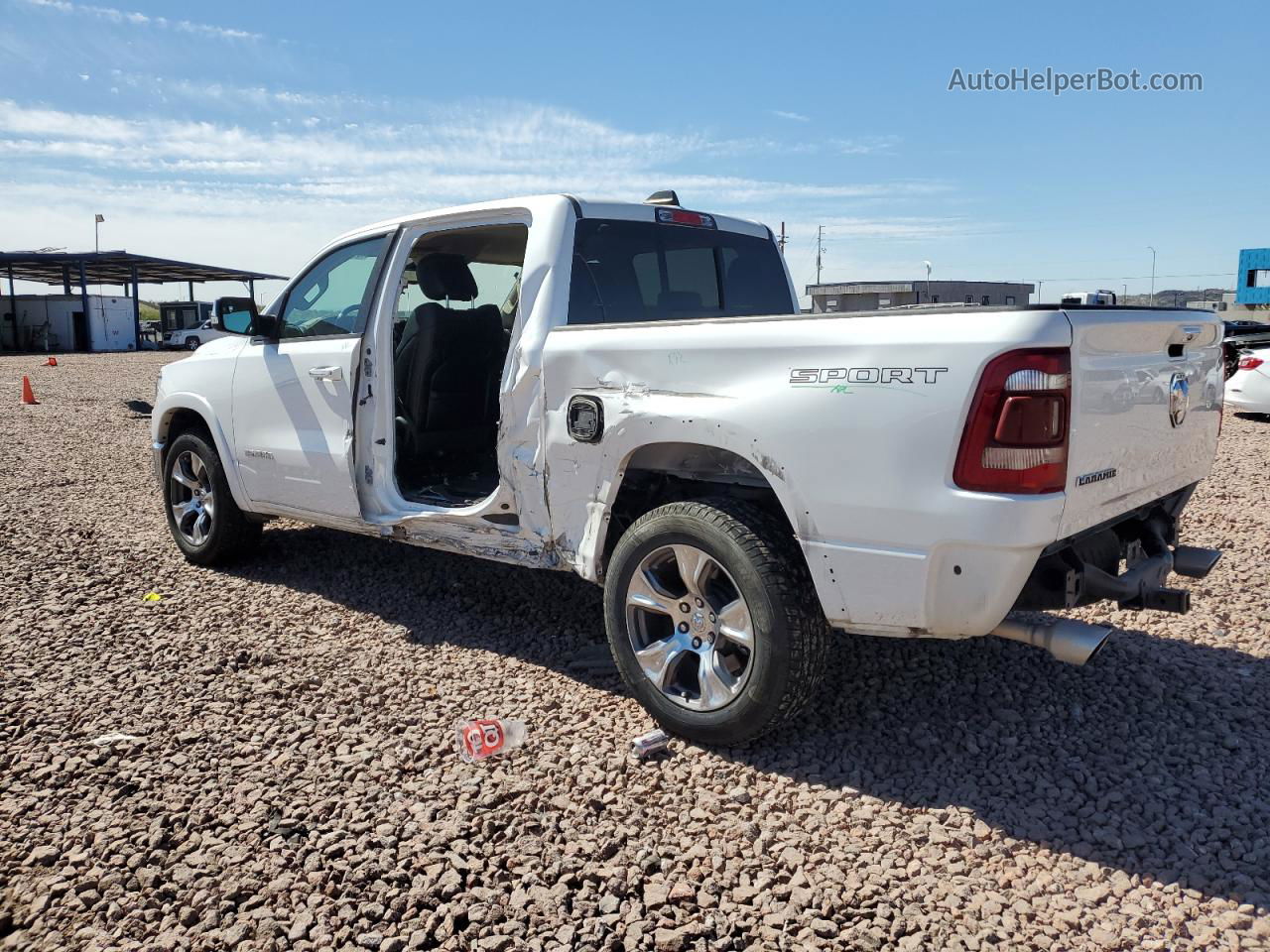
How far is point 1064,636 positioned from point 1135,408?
78 cm

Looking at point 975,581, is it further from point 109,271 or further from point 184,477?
point 109,271

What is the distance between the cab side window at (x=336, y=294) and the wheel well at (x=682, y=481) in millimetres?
1799

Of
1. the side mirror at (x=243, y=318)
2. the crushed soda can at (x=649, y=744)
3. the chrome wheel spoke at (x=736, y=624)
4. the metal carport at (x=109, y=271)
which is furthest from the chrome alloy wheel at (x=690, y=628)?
the metal carport at (x=109, y=271)

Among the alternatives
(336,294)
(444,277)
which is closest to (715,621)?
(444,277)

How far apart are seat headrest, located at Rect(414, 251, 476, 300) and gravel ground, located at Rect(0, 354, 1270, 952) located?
5.45ft

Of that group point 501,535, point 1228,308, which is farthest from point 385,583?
point 1228,308

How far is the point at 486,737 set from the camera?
3.63 meters

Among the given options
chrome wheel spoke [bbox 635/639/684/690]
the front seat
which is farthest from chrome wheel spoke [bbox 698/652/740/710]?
the front seat

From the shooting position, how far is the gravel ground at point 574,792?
8.53 feet

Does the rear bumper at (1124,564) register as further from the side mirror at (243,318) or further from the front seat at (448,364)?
the side mirror at (243,318)

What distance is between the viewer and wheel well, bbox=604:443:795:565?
11.6ft

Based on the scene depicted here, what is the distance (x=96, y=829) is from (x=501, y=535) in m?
1.84

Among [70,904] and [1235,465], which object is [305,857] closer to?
[70,904]

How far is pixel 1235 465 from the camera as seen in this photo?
29.8 ft
